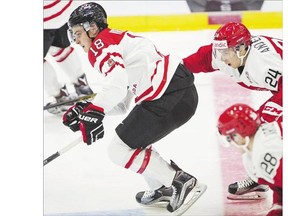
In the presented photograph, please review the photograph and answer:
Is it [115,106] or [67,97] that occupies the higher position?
[115,106]

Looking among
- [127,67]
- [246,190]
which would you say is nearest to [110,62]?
[127,67]

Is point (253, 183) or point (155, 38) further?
point (155, 38)

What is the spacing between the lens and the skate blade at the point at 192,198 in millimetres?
2743

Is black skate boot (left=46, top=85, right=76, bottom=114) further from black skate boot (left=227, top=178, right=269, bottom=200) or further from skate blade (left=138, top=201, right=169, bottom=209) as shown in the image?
black skate boot (left=227, top=178, right=269, bottom=200)

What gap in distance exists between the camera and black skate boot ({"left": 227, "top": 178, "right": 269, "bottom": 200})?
9.02 feet

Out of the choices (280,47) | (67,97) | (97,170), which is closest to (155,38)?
(67,97)

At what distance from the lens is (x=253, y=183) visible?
9.18ft

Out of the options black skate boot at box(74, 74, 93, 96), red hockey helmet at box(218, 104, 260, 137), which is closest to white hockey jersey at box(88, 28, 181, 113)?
red hockey helmet at box(218, 104, 260, 137)

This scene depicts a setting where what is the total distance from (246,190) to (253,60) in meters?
0.46

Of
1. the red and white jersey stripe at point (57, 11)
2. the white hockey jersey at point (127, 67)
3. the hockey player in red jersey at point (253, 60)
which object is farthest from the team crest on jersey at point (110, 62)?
the red and white jersey stripe at point (57, 11)

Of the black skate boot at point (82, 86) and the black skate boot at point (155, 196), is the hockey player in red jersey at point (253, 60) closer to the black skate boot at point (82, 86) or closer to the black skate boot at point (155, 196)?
the black skate boot at point (155, 196)
